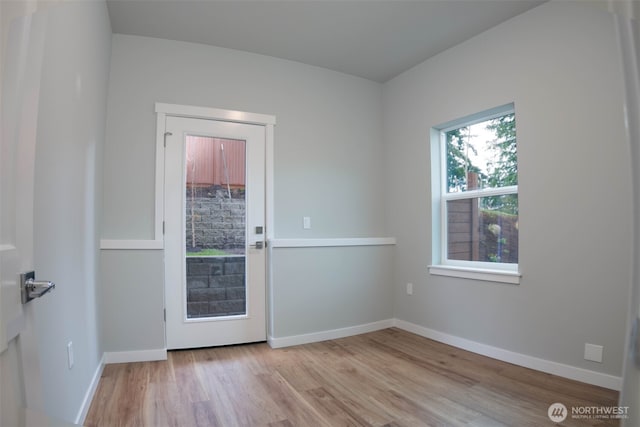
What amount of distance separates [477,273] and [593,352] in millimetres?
876

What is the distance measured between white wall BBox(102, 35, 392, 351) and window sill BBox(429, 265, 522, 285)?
649mm

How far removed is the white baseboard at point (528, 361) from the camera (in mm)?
2160

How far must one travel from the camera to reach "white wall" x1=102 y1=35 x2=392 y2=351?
2.74 m

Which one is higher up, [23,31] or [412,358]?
[23,31]

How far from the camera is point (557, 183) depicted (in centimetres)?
241

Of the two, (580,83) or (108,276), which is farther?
(108,276)

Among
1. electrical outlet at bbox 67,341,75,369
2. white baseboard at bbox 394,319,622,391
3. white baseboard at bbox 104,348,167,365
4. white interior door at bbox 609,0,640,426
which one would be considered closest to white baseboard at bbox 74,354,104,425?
white baseboard at bbox 104,348,167,365

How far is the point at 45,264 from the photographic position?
1.33 m

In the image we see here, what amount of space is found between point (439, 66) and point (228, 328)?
3.07m

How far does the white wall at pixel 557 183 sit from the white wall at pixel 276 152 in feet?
3.10

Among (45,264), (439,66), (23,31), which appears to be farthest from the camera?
(439,66)

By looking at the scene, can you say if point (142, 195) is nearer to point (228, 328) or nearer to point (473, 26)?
point (228, 328)

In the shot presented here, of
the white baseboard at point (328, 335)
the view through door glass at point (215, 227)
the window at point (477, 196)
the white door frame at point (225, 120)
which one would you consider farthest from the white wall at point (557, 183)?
the view through door glass at point (215, 227)

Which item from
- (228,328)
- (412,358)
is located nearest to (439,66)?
(412,358)
